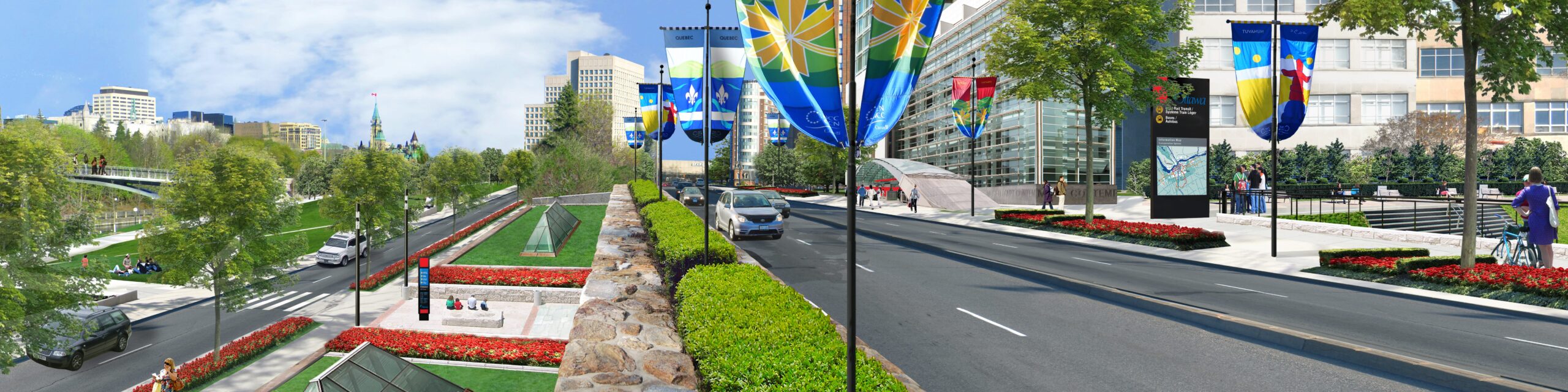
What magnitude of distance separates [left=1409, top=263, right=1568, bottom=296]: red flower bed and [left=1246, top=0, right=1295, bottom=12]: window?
2242 inches

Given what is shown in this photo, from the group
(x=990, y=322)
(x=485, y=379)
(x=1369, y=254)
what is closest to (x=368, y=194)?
(x=485, y=379)

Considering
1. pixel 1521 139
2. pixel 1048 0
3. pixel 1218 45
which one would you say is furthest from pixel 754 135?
pixel 1048 0

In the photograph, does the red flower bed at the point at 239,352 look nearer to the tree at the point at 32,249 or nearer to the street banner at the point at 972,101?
the tree at the point at 32,249

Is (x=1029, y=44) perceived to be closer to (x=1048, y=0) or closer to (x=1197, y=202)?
Answer: (x=1048, y=0)

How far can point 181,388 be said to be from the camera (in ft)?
58.4

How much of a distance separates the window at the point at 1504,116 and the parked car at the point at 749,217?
82.9 metres

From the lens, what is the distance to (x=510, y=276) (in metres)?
25.8

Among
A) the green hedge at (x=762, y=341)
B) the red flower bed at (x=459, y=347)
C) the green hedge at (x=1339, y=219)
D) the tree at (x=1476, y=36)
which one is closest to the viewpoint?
the green hedge at (x=762, y=341)

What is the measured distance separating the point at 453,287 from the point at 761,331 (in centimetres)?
2226

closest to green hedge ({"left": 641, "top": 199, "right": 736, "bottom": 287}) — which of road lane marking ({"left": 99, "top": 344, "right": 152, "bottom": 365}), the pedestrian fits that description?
the pedestrian

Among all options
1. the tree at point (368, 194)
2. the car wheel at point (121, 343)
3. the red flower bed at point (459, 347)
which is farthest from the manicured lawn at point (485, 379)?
the tree at point (368, 194)

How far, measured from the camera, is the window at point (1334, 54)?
208 ft

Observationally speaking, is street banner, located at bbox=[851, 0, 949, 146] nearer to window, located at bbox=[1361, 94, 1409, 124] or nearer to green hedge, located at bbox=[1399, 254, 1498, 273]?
green hedge, located at bbox=[1399, 254, 1498, 273]

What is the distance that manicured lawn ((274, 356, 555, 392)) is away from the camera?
590 inches
